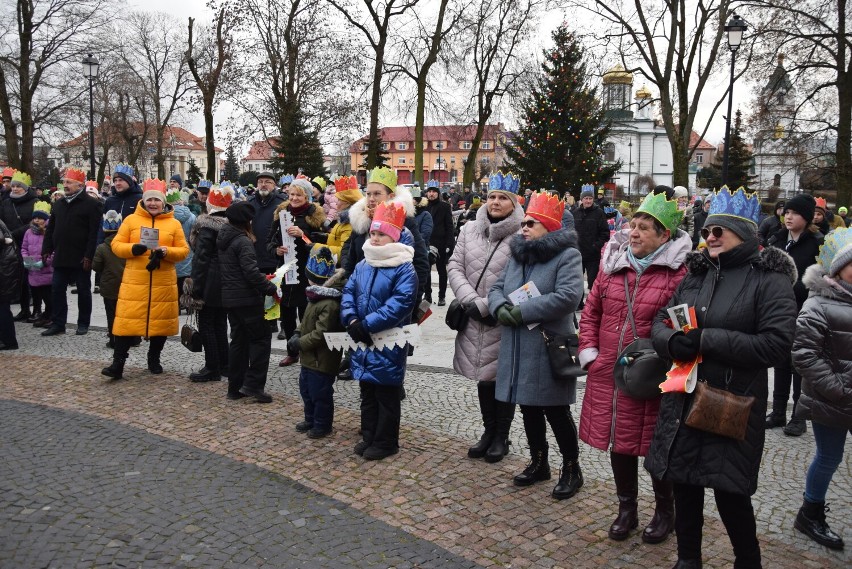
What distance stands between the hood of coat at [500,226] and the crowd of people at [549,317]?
0.01 meters

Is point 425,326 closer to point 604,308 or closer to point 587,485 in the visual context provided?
point 587,485

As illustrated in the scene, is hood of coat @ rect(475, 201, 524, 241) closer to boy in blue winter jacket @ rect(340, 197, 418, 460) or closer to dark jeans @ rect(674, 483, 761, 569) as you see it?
boy in blue winter jacket @ rect(340, 197, 418, 460)

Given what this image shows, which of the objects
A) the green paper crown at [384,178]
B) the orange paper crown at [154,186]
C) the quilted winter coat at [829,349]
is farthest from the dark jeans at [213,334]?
the quilted winter coat at [829,349]

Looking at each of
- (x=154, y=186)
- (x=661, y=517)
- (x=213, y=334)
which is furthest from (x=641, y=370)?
(x=154, y=186)

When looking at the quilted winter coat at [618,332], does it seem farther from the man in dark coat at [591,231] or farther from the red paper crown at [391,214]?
the man in dark coat at [591,231]

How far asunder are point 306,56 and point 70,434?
26875 mm

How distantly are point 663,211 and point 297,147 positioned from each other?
32.9m

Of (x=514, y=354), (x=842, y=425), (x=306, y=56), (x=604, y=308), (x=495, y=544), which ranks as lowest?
(x=495, y=544)

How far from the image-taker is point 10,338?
890 centimetres

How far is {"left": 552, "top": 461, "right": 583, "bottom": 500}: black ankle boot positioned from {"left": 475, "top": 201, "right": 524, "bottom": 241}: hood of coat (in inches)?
65.8

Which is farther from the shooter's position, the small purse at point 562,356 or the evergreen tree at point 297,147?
the evergreen tree at point 297,147

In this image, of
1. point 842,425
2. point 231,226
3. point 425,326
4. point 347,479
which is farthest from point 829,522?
point 425,326

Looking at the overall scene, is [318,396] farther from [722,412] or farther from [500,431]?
[722,412]

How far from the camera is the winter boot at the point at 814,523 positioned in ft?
13.5
